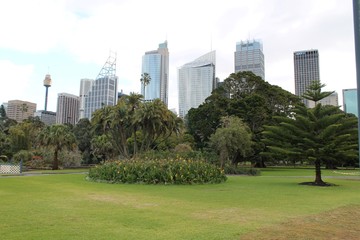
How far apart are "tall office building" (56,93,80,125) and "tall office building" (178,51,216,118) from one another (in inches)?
2337

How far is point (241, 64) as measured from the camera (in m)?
95.2

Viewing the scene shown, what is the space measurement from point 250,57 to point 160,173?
271 feet

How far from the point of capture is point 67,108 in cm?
14888

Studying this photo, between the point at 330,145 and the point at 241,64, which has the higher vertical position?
the point at 241,64

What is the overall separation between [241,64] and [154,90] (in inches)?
1241

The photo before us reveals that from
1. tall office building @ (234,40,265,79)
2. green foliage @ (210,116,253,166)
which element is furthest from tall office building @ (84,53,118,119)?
green foliage @ (210,116,253,166)

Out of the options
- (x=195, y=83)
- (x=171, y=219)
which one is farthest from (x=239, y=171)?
(x=195, y=83)

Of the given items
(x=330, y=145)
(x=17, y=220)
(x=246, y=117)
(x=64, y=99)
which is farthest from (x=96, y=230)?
(x=64, y=99)

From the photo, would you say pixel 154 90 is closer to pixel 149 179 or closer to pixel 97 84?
pixel 97 84

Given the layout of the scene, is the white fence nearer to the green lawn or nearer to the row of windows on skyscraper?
the green lawn

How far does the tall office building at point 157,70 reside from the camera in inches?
4422

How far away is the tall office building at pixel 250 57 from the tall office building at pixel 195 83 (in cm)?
768

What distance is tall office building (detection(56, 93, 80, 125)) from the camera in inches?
5728

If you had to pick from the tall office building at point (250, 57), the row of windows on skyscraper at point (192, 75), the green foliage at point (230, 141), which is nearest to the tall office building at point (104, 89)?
the row of windows on skyscraper at point (192, 75)
